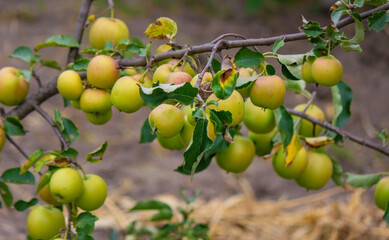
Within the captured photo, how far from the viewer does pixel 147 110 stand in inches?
99.6

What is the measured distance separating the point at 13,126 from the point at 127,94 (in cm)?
30

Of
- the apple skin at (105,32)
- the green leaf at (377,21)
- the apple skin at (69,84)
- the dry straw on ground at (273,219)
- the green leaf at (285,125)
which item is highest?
the green leaf at (377,21)

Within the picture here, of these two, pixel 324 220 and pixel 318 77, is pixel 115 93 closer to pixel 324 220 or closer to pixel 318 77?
pixel 318 77

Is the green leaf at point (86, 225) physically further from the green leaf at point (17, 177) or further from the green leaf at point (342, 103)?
the green leaf at point (342, 103)

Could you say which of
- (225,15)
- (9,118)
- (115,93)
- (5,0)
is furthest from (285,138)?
(5,0)

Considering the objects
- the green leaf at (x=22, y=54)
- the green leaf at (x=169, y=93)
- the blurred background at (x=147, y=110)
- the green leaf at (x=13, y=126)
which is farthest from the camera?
the blurred background at (x=147, y=110)

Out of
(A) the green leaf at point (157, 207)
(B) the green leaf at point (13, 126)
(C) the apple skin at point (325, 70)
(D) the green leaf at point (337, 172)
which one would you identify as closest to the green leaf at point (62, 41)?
(B) the green leaf at point (13, 126)

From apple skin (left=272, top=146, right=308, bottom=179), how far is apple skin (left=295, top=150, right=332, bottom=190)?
0.02 metres

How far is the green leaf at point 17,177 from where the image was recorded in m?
0.87

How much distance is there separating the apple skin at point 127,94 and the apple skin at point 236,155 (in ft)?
0.70

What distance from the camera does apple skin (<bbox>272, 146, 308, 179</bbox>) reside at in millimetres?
899

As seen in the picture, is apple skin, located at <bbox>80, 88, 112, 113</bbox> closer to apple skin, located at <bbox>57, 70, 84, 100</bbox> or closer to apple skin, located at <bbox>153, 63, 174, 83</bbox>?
apple skin, located at <bbox>57, 70, 84, 100</bbox>

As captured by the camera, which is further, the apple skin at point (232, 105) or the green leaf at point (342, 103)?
the green leaf at point (342, 103)

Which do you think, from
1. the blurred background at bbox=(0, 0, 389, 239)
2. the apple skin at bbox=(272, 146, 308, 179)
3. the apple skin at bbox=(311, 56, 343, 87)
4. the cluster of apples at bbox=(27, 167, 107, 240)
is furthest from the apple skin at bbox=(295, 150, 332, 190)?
the blurred background at bbox=(0, 0, 389, 239)
